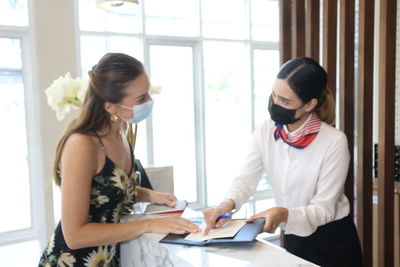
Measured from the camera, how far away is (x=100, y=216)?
1320 mm

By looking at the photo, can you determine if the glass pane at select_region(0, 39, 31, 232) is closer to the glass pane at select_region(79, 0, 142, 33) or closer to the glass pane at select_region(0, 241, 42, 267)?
the glass pane at select_region(0, 241, 42, 267)

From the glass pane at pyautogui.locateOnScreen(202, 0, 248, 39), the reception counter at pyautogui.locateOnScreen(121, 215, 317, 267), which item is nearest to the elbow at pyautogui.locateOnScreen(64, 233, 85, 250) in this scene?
the reception counter at pyautogui.locateOnScreen(121, 215, 317, 267)

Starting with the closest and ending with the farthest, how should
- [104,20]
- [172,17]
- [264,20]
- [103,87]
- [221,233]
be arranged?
1. [221,233]
2. [103,87]
3. [104,20]
4. [172,17]
5. [264,20]

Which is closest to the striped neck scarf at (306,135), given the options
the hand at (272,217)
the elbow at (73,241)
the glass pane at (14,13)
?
the hand at (272,217)

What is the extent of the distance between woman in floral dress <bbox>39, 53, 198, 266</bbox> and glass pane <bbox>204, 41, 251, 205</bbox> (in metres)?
3.15

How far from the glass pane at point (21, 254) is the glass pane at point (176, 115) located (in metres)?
1.49

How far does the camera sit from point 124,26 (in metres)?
4.05

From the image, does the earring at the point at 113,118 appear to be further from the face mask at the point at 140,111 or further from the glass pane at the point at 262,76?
the glass pane at the point at 262,76

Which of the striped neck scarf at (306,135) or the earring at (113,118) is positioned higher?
the earring at (113,118)

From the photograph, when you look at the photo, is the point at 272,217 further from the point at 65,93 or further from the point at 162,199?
the point at 65,93

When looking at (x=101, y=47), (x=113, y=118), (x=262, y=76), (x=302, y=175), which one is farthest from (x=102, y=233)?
(x=262, y=76)

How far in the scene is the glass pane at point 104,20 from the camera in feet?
12.7

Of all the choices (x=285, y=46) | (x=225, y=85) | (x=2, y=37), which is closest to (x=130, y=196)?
(x=285, y=46)

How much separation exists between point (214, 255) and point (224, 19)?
3.96 metres
